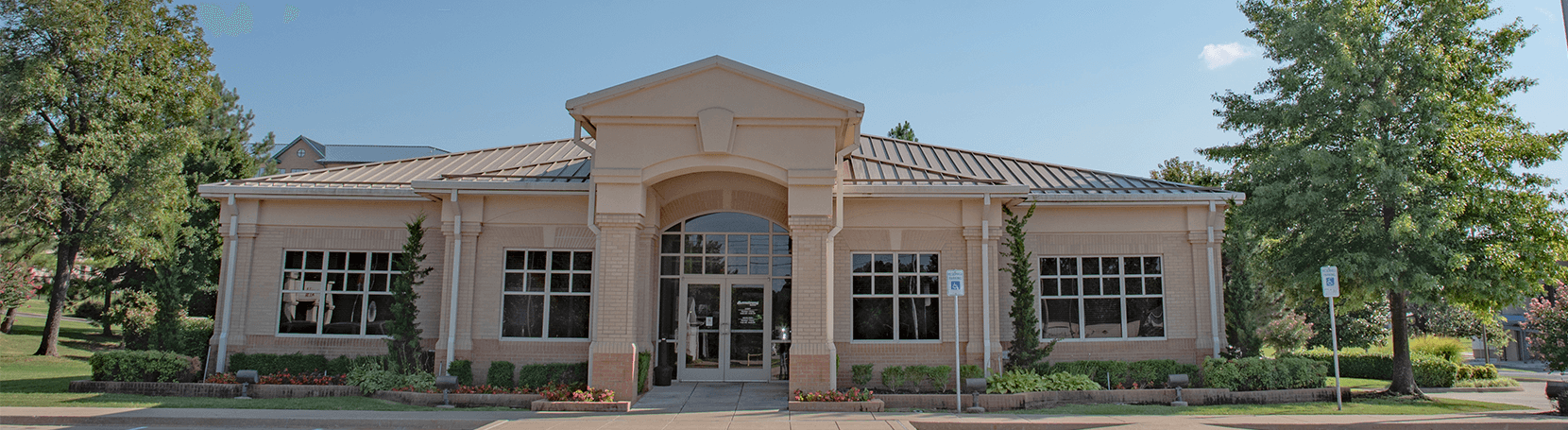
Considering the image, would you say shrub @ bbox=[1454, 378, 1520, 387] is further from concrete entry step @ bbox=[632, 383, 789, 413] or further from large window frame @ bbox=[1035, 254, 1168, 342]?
concrete entry step @ bbox=[632, 383, 789, 413]

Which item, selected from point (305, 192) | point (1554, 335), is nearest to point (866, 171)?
point (305, 192)

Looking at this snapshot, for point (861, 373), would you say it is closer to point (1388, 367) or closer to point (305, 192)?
point (305, 192)

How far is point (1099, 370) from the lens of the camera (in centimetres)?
1412

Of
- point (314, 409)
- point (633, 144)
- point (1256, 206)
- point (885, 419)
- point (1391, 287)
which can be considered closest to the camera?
point (885, 419)

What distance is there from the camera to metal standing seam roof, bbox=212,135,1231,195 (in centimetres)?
1432

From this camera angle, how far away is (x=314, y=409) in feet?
38.0

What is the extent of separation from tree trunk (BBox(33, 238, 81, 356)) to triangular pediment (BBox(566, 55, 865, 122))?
67.7 ft

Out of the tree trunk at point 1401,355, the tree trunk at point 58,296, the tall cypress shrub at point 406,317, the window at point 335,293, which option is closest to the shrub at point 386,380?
the tall cypress shrub at point 406,317

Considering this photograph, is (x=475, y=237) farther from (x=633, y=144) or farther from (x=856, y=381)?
(x=856, y=381)

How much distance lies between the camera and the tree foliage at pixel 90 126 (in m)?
21.9

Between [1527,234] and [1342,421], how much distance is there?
5597 millimetres

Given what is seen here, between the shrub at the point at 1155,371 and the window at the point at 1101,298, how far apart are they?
76cm

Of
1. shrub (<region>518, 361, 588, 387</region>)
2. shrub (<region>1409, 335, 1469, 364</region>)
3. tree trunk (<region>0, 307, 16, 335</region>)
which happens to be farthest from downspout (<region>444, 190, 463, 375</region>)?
tree trunk (<region>0, 307, 16, 335</region>)

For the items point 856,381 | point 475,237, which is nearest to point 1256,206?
point 856,381
